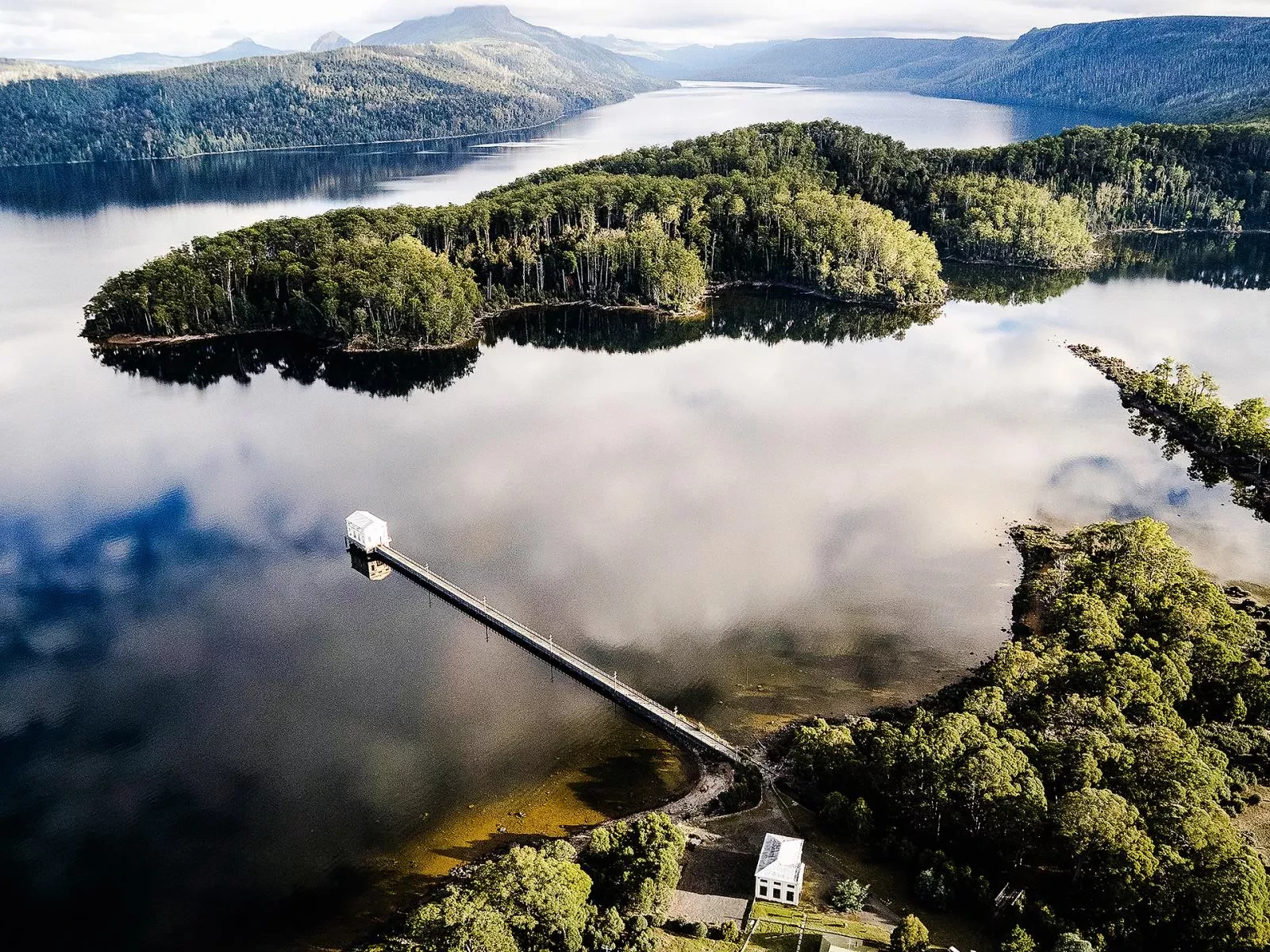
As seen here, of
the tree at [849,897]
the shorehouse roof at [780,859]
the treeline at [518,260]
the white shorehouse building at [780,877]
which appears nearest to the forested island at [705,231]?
the treeline at [518,260]

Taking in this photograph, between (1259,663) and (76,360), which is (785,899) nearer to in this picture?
(1259,663)

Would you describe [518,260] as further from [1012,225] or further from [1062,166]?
[1062,166]

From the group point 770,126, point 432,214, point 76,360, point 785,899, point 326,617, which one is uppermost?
point 770,126

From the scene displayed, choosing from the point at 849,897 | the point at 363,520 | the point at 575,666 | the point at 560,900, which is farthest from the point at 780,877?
the point at 363,520

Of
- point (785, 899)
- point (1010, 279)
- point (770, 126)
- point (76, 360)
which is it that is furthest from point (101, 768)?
point (770, 126)

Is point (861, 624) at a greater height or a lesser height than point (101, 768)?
greater

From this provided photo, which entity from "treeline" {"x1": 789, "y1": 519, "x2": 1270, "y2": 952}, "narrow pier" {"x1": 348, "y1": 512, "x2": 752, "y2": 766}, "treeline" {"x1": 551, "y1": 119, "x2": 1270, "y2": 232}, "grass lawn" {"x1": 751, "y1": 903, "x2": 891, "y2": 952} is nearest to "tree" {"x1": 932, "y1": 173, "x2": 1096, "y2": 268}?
"treeline" {"x1": 551, "y1": 119, "x2": 1270, "y2": 232}

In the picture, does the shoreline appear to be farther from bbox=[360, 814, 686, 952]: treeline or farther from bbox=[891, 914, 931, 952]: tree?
bbox=[891, 914, 931, 952]: tree
